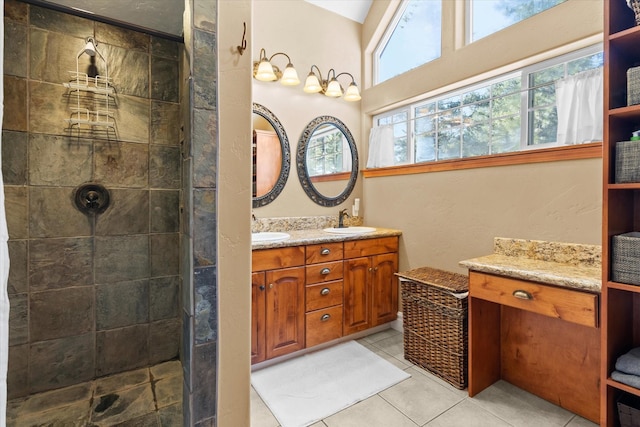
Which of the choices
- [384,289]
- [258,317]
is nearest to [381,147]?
[384,289]

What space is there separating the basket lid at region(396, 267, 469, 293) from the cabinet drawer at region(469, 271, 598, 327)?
0.17 m

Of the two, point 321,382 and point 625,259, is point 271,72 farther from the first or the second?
point 625,259

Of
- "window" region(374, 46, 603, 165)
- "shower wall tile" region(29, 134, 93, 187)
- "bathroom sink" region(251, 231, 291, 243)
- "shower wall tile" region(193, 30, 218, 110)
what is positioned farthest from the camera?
"bathroom sink" region(251, 231, 291, 243)

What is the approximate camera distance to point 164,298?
1.82 m

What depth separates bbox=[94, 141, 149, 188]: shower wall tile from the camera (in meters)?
1.65

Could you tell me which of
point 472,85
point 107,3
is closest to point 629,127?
point 472,85

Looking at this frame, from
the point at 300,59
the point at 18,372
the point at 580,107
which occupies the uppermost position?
the point at 300,59

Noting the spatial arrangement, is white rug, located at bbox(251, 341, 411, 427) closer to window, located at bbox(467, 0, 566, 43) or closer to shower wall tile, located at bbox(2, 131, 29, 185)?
shower wall tile, located at bbox(2, 131, 29, 185)

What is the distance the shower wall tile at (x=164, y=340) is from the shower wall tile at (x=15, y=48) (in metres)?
1.46

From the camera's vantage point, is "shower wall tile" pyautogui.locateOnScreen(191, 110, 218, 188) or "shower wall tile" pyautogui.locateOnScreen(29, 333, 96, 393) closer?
"shower wall tile" pyautogui.locateOnScreen(191, 110, 218, 188)

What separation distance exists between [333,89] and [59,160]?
2189 millimetres

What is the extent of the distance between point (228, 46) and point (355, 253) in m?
1.88

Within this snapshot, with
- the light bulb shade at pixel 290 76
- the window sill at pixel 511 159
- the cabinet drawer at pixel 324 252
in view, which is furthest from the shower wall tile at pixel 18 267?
the window sill at pixel 511 159

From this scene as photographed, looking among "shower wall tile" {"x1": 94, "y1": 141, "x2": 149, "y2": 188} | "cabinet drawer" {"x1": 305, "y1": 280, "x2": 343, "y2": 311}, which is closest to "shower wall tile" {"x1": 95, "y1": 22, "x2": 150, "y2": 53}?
"shower wall tile" {"x1": 94, "y1": 141, "x2": 149, "y2": 188}
